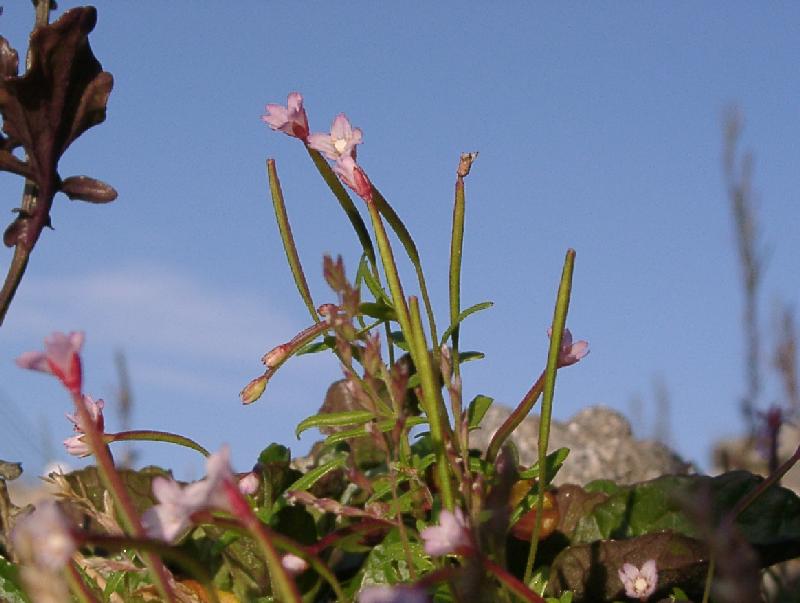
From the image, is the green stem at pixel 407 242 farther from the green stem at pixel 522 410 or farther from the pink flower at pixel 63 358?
the pink flower at pixel 63 358

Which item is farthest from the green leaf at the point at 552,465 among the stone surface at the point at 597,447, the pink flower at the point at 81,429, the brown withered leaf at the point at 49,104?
the stone surface at the point at 597,447

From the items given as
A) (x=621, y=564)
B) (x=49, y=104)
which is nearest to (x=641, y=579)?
(x=621, y=564)

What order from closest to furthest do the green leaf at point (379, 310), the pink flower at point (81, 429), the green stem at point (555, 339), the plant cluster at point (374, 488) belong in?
the plant cluster at point (374, 488)
the green stem at point (555, 339)
the pink flower at point (81, 429)
the green leaf at point (379, 310)

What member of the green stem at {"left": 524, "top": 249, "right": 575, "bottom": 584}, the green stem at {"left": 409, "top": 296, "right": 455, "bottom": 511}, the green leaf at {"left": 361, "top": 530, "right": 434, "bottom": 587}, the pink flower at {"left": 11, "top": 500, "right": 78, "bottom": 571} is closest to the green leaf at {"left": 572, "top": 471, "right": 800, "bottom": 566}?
the green leaf at {"left": 361, "top": 530, "right": 434, "bottom": 587}

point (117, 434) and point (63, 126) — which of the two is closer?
point (117, 434)

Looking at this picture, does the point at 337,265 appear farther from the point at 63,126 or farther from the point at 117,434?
the point at 63,126

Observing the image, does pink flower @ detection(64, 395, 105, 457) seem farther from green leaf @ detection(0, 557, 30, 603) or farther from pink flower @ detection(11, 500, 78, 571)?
pink flower @ detection(11, 500, 78, 571)

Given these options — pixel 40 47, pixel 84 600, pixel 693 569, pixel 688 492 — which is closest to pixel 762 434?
pixel 688 492
